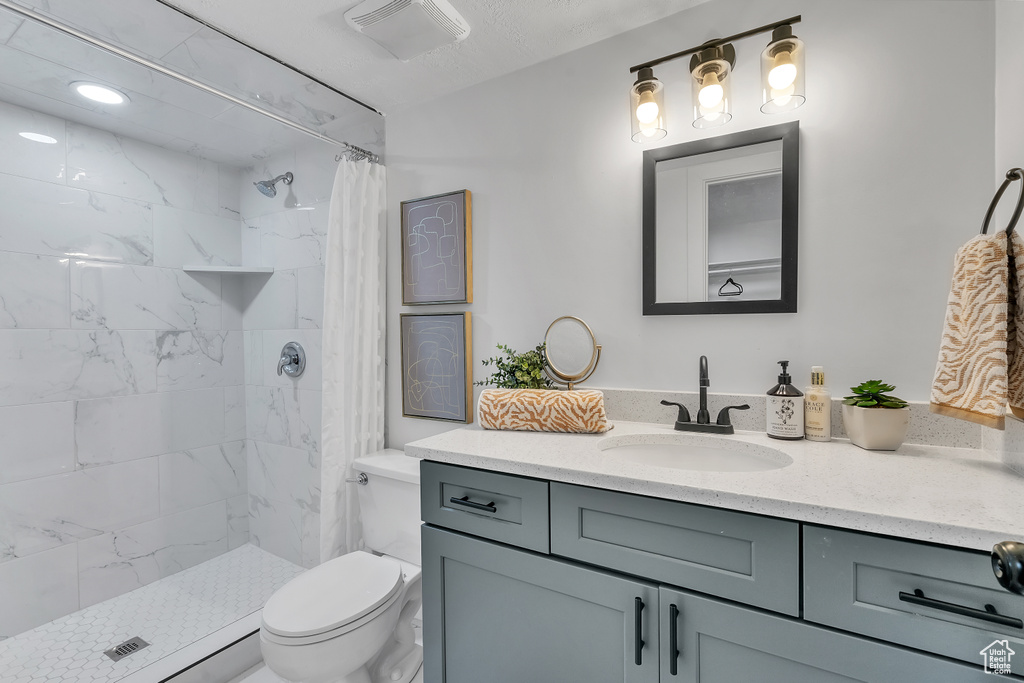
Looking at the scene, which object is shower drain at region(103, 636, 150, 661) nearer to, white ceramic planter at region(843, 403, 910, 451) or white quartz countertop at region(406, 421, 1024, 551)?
white quartz countertop at region(406, 421, 1024, 551)

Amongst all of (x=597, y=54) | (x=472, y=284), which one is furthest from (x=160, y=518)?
(x=597, y=54)

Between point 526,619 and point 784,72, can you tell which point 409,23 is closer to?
point 784,72

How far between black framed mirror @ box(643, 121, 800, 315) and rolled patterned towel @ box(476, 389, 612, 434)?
15.4 inches

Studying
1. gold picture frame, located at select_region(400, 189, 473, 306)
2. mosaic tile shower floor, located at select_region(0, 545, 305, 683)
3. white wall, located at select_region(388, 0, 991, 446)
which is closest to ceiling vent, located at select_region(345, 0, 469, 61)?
white wall, located at select_region(388, 0, 991, 446)

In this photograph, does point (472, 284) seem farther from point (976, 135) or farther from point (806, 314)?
point (976, 135)

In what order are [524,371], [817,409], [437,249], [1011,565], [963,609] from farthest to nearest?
[437,249] → [524,371] → [817,409] → [963,609] → [1011,565]

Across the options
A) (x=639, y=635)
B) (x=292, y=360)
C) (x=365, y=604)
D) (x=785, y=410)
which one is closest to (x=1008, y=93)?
(x=785, y=410)

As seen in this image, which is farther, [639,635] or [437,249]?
[437,249]

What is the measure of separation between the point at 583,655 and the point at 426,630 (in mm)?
503

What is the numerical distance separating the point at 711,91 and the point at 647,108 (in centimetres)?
19

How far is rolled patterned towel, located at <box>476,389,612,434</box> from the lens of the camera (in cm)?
140

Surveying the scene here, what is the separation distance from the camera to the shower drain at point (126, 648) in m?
1.78

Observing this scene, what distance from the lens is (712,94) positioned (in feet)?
4.42

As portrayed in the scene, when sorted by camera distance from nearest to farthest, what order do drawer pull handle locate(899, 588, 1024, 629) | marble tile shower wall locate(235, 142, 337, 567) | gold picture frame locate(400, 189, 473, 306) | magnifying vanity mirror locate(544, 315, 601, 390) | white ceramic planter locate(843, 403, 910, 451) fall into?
drawer pull handle locate(899, 588, 1024, 629) < white ceramic planter locate(843, 403, 910, 451) < magnifying vanity mirror locate(544, 315, 601, 390) < gold picture frame locate(400, 189, 473, 306) < marble tile shower wall locate(235, 142, 337, 567)
